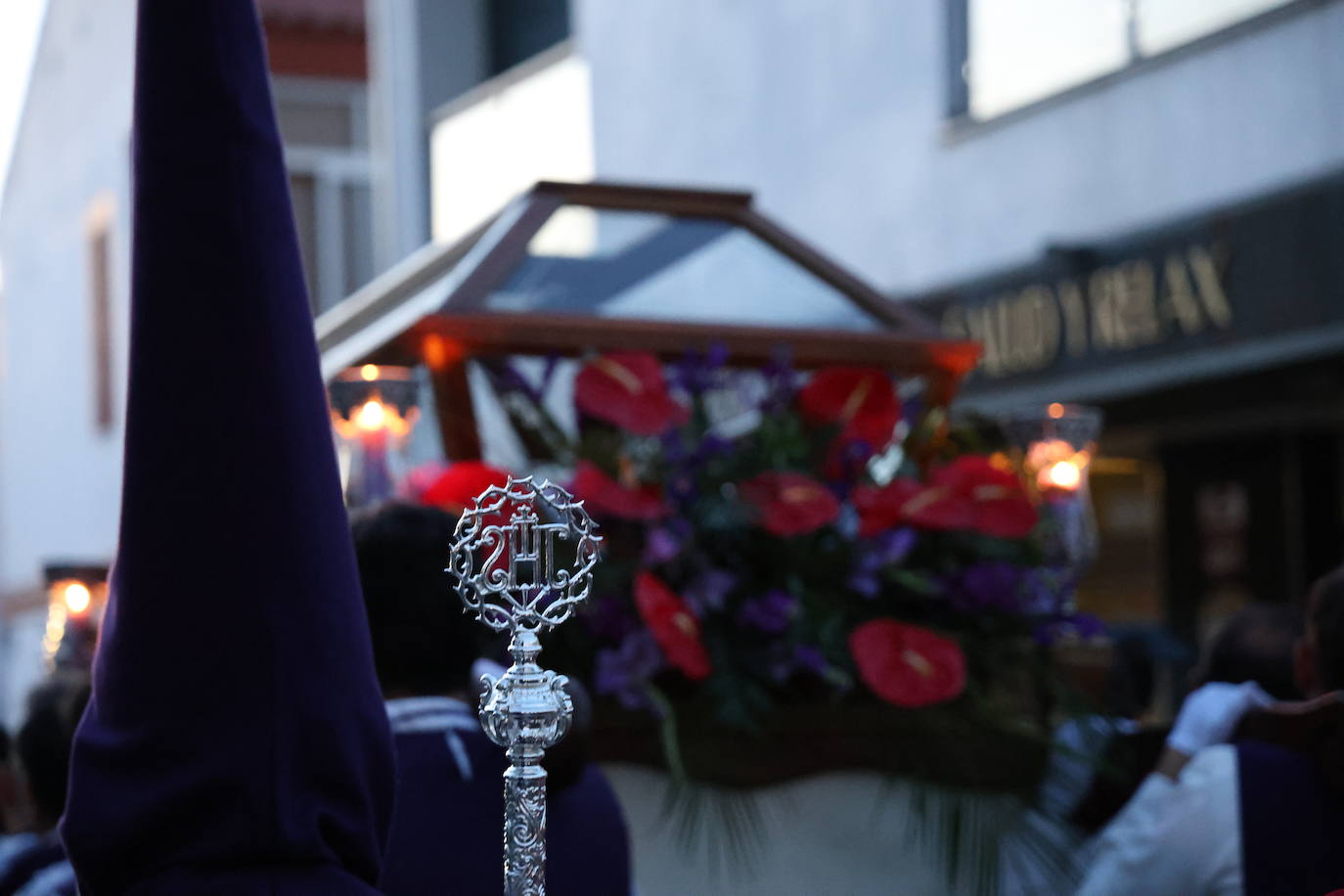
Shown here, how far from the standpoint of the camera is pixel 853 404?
8.49 ft

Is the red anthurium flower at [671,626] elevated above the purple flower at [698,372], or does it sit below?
below

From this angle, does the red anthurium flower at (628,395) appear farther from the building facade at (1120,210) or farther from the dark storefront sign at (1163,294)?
the building facade at (1120,210)

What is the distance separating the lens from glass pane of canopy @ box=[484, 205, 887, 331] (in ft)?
9.02

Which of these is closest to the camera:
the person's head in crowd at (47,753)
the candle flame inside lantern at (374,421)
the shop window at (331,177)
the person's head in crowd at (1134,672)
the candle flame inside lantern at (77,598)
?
the person's head in crowd at (47,753)

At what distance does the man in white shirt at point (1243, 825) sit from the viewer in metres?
2.19

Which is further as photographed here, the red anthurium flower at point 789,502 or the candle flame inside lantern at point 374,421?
the candle flame inside lantern at point 374,421

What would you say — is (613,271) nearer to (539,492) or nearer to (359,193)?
(539,492)

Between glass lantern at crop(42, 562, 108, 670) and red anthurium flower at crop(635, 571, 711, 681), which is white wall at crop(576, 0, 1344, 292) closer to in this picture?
glass lantern at crop(42, 562, 108, 670)

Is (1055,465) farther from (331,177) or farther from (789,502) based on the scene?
(331,177)

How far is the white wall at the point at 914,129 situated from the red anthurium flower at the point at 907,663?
4.10 meters

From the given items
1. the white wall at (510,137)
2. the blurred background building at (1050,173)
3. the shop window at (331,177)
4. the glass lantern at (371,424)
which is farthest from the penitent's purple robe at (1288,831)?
the shop window at (331,177)

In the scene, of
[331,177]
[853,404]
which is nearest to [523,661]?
[853,404]

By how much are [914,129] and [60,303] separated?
8620 millimetres

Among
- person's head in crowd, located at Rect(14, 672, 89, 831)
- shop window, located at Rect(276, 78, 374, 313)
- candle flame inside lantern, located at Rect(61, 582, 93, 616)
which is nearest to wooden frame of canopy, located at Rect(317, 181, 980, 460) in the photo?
person's head in crowd, located at Rect(14, 672, 89, 831)
